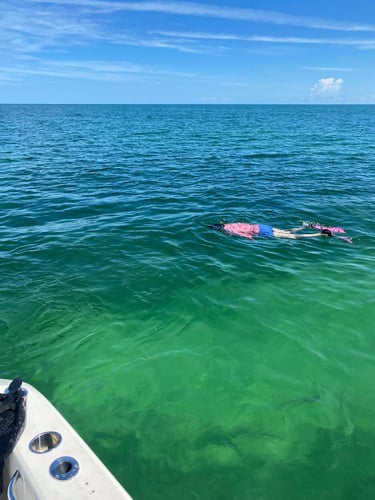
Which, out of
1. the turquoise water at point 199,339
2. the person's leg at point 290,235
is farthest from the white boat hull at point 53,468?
the person's leg at point 290,235

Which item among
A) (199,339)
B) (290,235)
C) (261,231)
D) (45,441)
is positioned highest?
(45,441)

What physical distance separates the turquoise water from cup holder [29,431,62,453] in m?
1.80

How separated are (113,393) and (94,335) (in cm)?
203

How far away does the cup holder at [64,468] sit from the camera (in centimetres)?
399

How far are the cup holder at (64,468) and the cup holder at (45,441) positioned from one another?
11.5 inches

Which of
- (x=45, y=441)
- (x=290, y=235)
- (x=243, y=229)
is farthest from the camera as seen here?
(x=243, y=229)

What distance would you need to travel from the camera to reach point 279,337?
8.87 metres

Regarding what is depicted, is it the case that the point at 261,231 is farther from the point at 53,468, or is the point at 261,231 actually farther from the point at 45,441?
the point at 53,468

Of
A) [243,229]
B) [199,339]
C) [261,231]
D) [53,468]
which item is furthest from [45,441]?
[261,231]

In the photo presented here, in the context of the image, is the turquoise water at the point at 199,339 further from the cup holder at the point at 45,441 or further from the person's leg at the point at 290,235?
the cup holder at the point at 45,441

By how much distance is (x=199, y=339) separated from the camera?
8883mm

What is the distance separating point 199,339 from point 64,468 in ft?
16.7

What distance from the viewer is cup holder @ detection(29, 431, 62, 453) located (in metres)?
4.40

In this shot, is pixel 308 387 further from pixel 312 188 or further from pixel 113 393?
pixel 312 188
